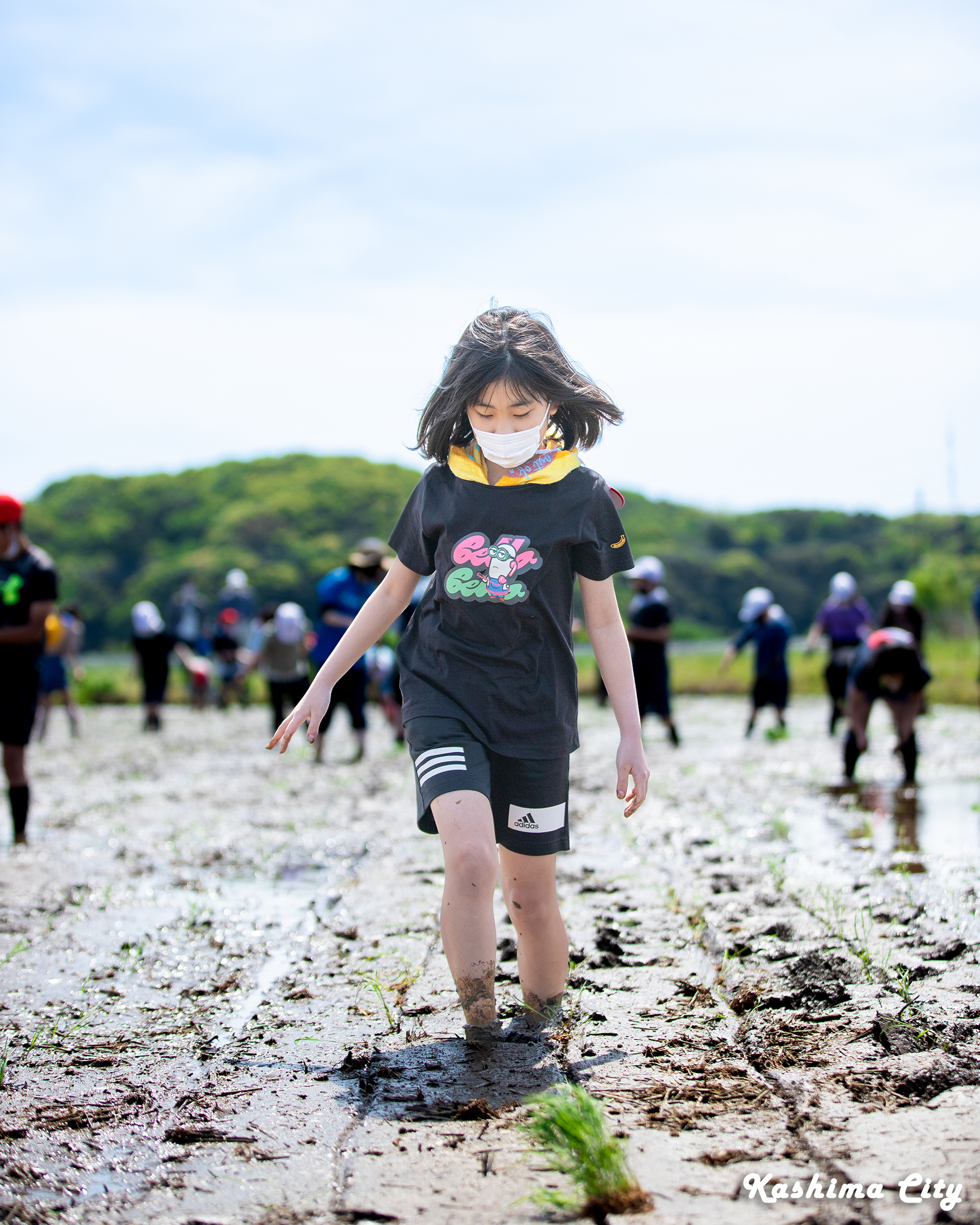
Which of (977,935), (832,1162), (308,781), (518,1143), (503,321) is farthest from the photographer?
(308,781)

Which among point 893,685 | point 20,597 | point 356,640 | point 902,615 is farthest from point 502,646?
point 902,615

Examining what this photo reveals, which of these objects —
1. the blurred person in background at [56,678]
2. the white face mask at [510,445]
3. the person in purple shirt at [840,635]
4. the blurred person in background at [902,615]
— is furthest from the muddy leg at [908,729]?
the blurred person in background at [56,678]

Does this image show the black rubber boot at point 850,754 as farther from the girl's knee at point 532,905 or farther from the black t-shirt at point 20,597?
the girl's knee at point 532,905

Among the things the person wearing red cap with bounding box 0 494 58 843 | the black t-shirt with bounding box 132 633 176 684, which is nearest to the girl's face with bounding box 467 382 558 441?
the person wearing red cap with bounding box 0 494 58 843

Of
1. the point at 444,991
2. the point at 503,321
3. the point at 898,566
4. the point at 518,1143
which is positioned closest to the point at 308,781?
the point at 444,991

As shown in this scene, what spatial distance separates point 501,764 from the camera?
11.1 ft

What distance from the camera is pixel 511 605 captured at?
3338 mm

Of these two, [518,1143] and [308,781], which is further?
[308,781]

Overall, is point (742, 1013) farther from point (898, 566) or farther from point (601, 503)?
point (898, 566)

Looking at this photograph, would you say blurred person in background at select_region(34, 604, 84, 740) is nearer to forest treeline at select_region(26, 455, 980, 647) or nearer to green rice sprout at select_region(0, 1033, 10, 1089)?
green rice sprout at select_region(0, 1033, 10, 1089)

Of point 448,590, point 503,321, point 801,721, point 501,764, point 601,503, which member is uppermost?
point 503,321

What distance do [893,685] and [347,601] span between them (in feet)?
15.9

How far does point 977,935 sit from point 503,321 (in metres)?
2.64

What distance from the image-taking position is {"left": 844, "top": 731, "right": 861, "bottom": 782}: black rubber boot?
949 cm
